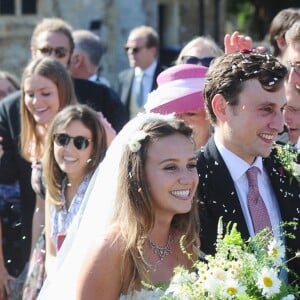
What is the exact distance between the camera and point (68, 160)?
640 centimetres

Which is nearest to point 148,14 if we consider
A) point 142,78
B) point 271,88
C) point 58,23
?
point 142,78

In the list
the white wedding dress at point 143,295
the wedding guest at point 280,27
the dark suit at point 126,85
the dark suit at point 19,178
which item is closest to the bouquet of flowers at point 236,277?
the white wedding dress at point 143,295

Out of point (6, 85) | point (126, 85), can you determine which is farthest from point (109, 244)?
point (126, 85)

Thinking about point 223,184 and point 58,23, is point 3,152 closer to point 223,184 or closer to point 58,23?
point 58,23

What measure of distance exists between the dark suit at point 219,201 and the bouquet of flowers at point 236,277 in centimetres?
58

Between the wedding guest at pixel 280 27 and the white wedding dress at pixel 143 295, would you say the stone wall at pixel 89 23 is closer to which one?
the wedding guest at pixel 280 27

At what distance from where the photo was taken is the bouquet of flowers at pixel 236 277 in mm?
3959

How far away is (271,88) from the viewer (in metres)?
4.85

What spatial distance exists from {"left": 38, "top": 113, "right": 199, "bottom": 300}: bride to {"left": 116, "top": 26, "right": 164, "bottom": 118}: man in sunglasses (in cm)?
641

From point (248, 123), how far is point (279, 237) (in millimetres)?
545

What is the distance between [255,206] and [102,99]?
354cm

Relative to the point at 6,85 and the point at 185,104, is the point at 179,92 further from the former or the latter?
the point at 6,85

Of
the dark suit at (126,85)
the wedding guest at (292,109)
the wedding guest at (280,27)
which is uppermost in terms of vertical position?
the dark suit at (126,85)

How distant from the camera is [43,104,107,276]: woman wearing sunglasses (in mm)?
6375
